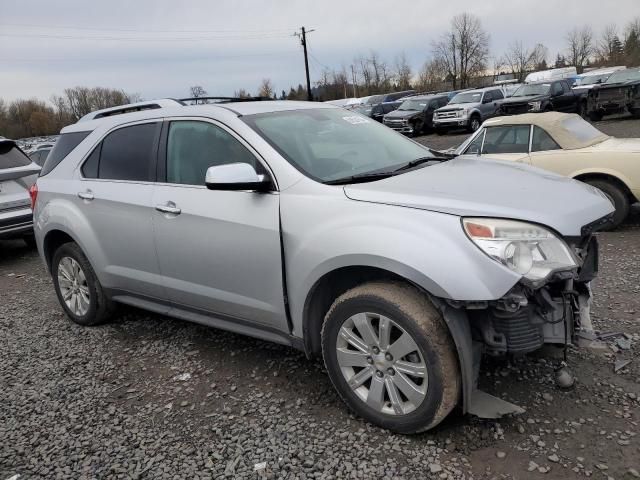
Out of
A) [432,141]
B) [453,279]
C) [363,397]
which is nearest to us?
[453,279]

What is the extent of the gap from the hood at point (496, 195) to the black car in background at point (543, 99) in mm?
16816

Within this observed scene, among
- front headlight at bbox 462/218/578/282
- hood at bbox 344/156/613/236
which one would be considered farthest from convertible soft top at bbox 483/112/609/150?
front headlight at bbox 462/218/578/282

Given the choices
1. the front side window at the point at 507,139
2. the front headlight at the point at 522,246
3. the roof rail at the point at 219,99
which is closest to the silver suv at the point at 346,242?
the front headlight at the point at 522,246

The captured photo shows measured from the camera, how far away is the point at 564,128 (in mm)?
6934

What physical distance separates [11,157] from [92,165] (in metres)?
4.41

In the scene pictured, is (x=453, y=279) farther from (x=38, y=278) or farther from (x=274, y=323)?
(x=38, y=278)

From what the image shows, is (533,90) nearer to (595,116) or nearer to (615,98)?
(595,116)

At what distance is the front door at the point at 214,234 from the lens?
126 inches

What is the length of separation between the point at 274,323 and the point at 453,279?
1251mm

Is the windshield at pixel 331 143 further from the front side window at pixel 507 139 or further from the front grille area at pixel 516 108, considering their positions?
the front grille area at pixel 516 108

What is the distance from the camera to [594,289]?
466 cm

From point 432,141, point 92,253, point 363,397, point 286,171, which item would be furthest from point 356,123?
point 432,141

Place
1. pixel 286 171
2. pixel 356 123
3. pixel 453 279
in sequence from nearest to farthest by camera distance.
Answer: pixel 453 279
pixel 286 171
pixel 356 123

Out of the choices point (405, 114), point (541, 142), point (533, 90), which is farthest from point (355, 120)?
point (405, 114)
